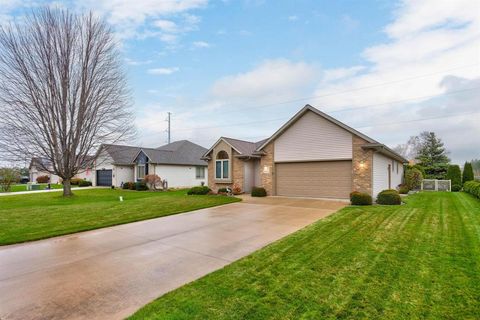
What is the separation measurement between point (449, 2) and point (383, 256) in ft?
39.1

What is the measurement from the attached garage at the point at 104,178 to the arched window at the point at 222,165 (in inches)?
680

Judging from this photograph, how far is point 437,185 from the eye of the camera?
23.0m

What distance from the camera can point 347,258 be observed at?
4949 millimetres

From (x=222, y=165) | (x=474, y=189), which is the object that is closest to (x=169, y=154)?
(x=222, y=165)

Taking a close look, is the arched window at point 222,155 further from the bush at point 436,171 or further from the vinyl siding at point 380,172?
the bush at point 436,171

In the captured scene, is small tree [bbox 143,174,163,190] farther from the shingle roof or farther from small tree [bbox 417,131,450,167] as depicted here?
small tree [bbox 417,131,450,167]

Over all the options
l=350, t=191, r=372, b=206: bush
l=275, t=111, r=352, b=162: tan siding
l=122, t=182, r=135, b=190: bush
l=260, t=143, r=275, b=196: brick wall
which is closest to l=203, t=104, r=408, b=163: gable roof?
l=275, t=111, r=352, b=162: tan siding

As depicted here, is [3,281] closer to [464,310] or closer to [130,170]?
[464,310]

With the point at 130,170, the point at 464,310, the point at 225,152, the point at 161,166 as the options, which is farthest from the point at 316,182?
the point at 130,170

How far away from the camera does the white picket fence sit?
890 inches

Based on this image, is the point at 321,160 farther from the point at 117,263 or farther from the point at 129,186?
the point at 129,186

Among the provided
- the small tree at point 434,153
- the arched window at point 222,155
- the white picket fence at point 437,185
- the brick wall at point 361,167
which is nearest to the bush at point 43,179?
the arched window at point 222,155

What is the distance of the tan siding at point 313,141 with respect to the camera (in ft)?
46.2

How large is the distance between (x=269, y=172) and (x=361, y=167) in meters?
5.62
